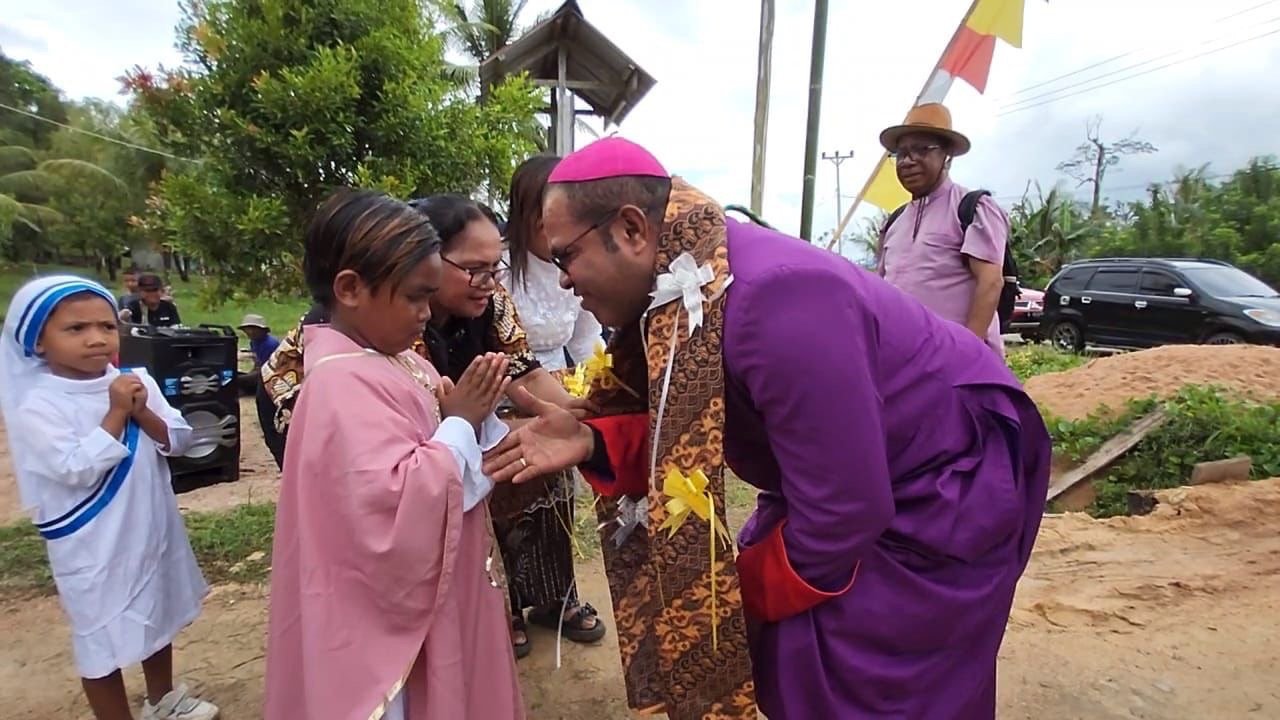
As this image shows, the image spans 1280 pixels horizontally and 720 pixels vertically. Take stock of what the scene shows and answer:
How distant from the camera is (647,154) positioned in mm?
1543

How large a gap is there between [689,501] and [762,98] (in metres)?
6.80

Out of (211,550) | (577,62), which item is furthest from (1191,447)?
(577,62)

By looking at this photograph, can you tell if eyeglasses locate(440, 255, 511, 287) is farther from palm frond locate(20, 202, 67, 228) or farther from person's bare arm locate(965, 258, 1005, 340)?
palm frond locate(20, 202, 67, 228)

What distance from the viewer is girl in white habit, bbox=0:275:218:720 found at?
2387mm

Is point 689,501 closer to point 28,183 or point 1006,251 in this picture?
point 1006,251

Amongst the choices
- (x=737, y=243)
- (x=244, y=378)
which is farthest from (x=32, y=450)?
(x=244, y=378)

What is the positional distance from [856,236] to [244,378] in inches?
1195

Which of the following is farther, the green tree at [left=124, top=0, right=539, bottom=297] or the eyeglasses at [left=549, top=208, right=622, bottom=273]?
the green tree at [left=124, top=0, right=539, bottom=297]

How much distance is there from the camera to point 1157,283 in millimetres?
12336

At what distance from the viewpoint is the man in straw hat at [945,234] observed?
3592 millimetres

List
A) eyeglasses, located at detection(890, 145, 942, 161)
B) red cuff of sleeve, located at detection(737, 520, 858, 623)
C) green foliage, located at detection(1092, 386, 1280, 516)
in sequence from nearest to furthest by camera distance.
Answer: red cuff of sleeve, located at detection(737, 520, 858, 623), eyeglasses, located at detection(890, 145, 942, 161), green foliage, located at detection(1092, 386, 1280, 516)

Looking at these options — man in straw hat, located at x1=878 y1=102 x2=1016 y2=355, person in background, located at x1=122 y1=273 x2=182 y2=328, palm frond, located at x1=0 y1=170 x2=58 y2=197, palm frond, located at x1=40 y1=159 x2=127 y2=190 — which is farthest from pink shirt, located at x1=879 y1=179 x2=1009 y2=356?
palm frond, located at x1=0 y1=170 x2=58 y2=197

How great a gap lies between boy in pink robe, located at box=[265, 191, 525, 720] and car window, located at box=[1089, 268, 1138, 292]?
13774mm

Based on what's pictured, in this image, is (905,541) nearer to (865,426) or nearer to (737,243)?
(865,426)
